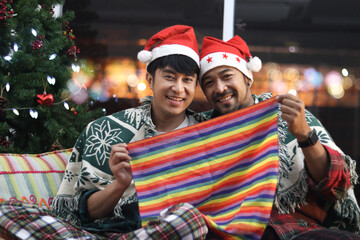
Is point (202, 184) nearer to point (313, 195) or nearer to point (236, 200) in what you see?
point (236, 200)

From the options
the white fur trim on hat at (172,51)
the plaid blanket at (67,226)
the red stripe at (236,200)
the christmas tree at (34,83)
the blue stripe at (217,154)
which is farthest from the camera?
the christmas tree at (34,83)

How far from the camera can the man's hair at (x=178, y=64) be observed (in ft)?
6.81

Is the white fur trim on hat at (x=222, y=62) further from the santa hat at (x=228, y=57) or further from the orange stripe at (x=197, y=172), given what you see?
the orange stripe at (x=197, y=172)

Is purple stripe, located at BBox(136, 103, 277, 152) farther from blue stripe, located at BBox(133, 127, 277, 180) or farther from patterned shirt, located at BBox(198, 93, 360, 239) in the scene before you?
patterned shirt, located at BBox(198, 93, 360, 239)

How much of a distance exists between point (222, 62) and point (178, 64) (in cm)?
22

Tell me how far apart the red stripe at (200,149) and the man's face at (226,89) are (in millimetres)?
264

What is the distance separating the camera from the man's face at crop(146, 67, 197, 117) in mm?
2057

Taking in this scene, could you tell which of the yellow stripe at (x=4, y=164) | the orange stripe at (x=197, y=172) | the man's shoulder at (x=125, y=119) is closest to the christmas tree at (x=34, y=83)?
the yellow stripe at (x=4, y=164)

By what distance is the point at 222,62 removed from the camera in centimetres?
212

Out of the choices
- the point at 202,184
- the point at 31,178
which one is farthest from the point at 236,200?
the point at 31,178

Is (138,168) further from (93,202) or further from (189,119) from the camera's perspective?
(189,119)

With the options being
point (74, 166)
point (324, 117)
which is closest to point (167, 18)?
point (324, 117)

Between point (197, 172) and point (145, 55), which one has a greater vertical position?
point (145, 55)

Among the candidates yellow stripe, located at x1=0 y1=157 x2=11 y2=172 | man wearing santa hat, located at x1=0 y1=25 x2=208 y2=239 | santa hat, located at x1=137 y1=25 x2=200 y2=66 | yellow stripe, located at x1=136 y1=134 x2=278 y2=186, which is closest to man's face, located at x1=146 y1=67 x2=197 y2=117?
man wearing santa hat, located at x1=0 y1=25 x2=208 y2=239
